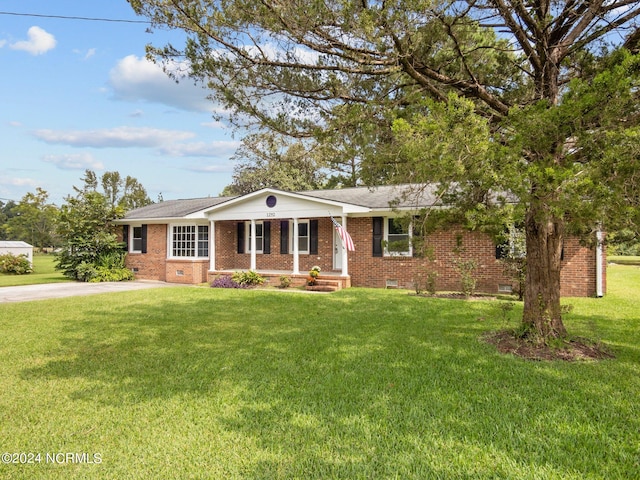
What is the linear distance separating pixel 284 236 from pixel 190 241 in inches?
178

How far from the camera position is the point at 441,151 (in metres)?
4.31

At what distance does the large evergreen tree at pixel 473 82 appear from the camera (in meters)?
3.85

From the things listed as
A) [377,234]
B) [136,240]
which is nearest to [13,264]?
[136,240]

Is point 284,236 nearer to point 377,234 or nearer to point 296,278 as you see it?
point 296,278

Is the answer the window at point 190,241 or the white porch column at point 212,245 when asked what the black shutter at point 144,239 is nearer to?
the window at point 190,241

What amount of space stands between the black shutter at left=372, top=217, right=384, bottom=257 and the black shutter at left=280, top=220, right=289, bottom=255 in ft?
13.7

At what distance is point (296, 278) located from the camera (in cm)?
1459

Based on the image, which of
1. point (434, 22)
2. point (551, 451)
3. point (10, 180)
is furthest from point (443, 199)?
point (10, 180)

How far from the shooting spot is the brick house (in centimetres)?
1240

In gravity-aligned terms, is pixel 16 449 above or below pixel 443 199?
below

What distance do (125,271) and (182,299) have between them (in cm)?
807

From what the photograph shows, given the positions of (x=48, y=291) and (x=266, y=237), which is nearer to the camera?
(x=48, y=291)

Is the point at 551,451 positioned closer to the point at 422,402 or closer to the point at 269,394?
the point at 422,402

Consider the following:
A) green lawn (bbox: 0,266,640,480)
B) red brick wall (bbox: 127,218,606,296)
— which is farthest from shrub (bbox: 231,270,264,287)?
green lawn (bbox: 0,266,640,480)
